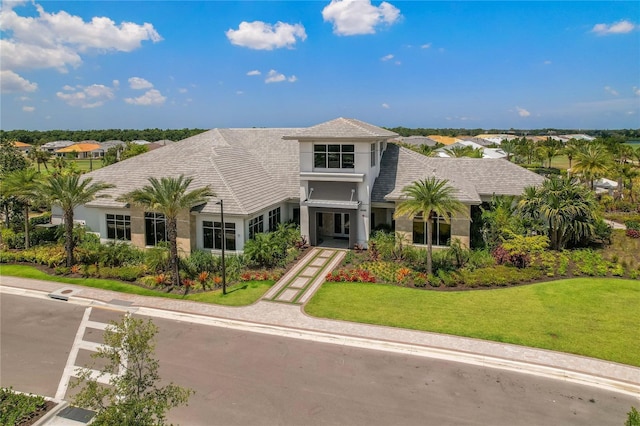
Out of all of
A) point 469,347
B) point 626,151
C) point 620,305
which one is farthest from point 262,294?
point 626,151

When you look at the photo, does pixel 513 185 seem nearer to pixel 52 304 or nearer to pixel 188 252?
pixel 188 252

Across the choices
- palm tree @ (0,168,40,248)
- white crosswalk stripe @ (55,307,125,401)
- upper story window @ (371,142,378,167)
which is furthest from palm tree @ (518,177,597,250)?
palm tree @ (0,168,40,248)

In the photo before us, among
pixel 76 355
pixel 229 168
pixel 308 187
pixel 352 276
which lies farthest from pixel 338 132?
pixel 76 355

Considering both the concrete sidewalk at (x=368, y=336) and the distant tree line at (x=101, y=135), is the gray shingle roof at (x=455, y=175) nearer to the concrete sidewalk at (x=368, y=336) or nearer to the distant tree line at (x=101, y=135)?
the concrete sidewalk at (x=368, y=336)

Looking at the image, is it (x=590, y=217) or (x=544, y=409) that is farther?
(x=590, y=217)

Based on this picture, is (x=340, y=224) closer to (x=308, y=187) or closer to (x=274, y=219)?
(x=308, y=187)

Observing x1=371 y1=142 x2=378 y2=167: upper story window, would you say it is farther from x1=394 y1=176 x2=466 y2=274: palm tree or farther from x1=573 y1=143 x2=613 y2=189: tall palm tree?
x1=573 y1=143 x2=613 y2=189: tall palm tree

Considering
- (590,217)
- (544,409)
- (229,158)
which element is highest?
(229,158)
